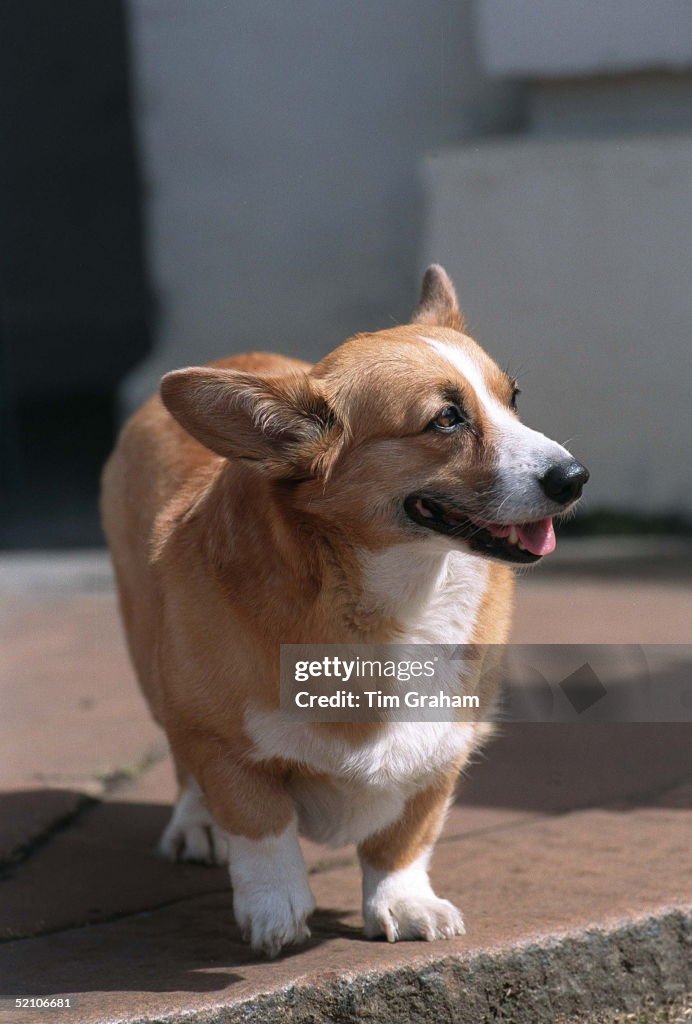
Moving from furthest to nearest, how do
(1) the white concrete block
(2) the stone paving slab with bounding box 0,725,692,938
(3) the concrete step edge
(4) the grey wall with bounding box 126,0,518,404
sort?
(4) the grey wall with bounding box 126,0,518,404
(1) the white concrete block
(2) the stone paving slab with bounding box 0,725,692,938
(3) the concrete step edge

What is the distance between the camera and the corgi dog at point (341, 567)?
2.70m

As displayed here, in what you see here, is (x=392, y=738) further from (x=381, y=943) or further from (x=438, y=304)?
(x=438, y=304)

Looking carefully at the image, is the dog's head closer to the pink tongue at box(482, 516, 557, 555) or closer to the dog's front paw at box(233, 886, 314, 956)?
the pink tongue at box(482, 516, 557, 555)

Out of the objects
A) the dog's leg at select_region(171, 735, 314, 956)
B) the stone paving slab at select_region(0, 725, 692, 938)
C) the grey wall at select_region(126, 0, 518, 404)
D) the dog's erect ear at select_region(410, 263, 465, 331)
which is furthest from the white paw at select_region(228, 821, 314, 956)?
the grey wall at select_region(126, 0, 518, 404)

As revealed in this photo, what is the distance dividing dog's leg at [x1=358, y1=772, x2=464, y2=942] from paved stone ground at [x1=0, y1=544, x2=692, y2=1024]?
6cm

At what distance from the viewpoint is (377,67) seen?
7070mm

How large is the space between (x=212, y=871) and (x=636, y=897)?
3.71ft

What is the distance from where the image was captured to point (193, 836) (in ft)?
11.8

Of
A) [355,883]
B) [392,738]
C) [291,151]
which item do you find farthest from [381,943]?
[291,151]

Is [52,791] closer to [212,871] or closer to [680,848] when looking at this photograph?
[212,871]

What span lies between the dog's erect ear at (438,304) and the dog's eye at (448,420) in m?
0.48

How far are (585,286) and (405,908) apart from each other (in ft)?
14.0

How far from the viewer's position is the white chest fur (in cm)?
276

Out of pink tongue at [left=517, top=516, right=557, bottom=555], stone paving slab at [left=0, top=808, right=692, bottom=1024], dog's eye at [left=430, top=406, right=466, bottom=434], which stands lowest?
stone paving slab at [left=0, top=808, right=692, bottom=1024]
